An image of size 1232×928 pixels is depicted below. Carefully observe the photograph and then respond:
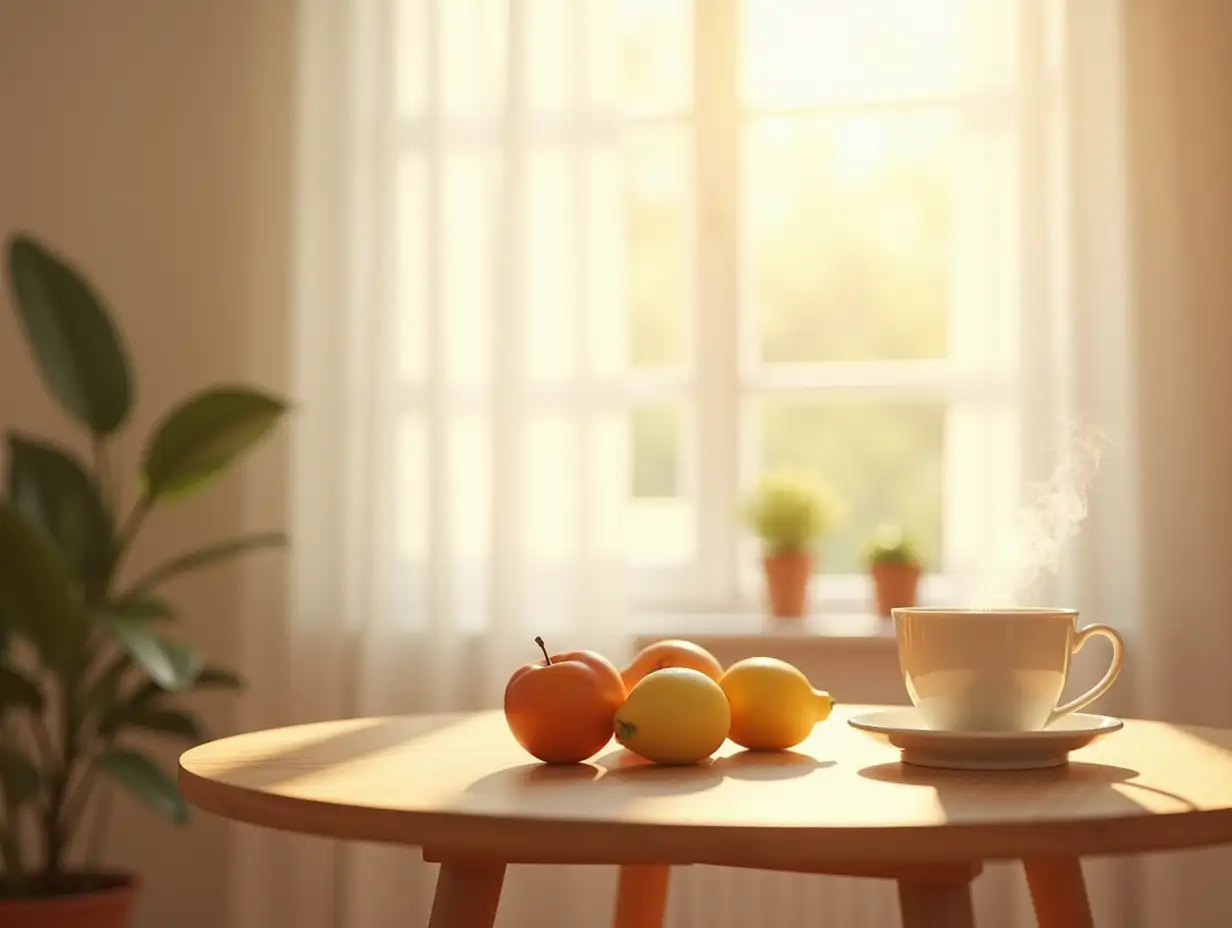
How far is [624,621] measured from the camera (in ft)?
8.74

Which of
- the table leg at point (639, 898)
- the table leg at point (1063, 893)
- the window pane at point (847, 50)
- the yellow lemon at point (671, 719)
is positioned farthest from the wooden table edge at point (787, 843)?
the window pane at point (847, 50)

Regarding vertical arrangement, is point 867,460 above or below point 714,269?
below

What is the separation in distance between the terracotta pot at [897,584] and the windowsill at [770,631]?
1.7 inches

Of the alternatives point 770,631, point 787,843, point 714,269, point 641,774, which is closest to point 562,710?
point 641,774

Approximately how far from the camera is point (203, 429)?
2.59 metres

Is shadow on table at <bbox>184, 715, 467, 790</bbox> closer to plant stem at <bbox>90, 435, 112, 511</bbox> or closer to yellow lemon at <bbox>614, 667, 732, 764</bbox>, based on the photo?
yellow lemon at <bbox>614, 667, 732, 764</bbox>

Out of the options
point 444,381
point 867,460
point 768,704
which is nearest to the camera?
point 768,704

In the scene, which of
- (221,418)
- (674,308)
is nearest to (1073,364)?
(674,308)

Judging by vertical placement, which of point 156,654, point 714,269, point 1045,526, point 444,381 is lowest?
point 156,654

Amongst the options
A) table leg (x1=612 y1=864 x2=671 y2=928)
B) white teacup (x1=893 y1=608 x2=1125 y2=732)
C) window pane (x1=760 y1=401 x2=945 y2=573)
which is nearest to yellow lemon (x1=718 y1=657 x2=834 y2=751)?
white teacup (x1=893 y1=608 x2=1125 y2=732)

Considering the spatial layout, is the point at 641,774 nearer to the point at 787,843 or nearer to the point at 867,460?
the point at 787,843

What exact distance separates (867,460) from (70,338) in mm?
1537

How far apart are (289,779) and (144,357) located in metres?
2.20

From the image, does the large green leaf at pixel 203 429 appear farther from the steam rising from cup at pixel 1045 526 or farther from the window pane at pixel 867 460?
the steam rising from cup at pixel 1045 526
